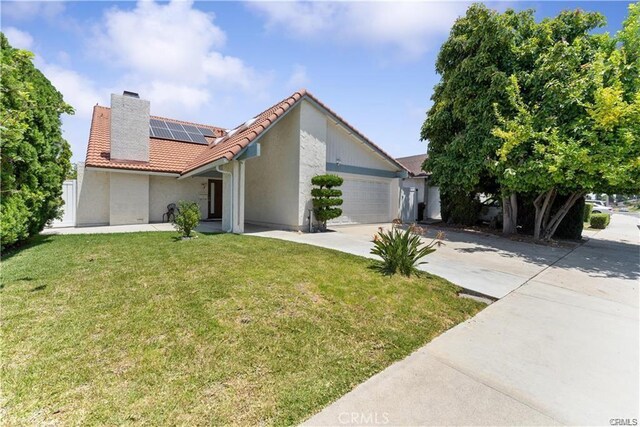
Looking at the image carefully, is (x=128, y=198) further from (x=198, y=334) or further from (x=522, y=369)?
(x=522, y=369)

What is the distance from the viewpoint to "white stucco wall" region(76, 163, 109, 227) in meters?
12.7

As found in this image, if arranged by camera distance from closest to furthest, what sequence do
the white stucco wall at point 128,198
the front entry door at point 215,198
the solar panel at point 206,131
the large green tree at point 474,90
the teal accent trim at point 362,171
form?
the large green tree at point 474,90 → the white stucco wall at point 128,198 → the teal accent trim at point 362,171 → the front entry door at point 215,198 → the solar panel at point 206,131

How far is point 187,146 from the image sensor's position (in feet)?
55.0

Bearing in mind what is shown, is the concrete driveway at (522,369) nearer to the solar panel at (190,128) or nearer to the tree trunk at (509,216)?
the tree trunk at (509,216)

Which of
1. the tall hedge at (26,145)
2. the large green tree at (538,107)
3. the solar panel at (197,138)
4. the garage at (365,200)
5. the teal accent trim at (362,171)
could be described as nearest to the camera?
the tall hedge at (26,145)

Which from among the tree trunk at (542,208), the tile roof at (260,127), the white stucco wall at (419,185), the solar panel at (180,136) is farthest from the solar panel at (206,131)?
the tree trunk at (542,208)

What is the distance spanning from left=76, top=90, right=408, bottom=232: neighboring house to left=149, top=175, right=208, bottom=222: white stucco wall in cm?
5

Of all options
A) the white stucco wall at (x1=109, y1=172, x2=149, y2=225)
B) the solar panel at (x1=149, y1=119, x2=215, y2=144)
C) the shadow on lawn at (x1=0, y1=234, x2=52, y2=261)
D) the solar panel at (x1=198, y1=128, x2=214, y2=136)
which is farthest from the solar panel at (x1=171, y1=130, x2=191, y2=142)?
the shadow on lawn at (x1=0, y1=234, x2=52, y2=261)

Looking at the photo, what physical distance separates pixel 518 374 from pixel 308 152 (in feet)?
34.7

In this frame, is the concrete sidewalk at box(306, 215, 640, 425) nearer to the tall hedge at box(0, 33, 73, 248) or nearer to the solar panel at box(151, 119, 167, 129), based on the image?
the tall hedge at box(0, 33, 73, 248)

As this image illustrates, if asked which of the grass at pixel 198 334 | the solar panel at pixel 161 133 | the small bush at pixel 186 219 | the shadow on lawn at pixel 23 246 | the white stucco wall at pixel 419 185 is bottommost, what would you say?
the grass at pixel 198 334

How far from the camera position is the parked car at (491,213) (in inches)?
643

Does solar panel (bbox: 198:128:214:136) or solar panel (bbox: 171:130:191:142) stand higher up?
solar panel (bbox: 198:128:214:136)

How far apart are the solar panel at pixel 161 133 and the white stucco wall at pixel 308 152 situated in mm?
9583
